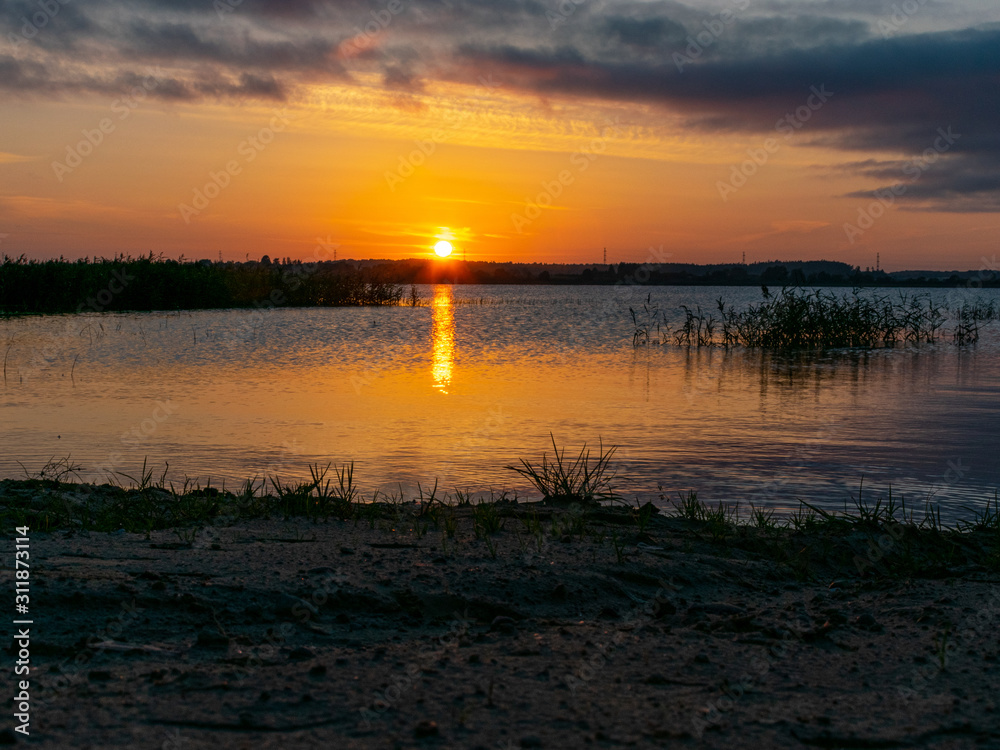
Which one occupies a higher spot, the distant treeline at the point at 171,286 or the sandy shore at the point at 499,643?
the distant treeline at the point at 171,286

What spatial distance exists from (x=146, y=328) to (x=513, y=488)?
2486cm

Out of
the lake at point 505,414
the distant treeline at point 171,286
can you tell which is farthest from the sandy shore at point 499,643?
the distant treeline at point 171,286

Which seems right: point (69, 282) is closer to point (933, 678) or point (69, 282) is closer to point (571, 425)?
point (571, 425)

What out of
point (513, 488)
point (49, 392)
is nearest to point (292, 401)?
point (49, 392)

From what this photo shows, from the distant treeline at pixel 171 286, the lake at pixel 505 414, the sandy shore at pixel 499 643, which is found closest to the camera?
the sandy shore at pixel 499 643

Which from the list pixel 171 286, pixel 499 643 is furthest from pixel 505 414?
pixel 171 286

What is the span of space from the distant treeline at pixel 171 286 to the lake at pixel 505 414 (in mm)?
13377

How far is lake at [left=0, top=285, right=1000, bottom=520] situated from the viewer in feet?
30.2

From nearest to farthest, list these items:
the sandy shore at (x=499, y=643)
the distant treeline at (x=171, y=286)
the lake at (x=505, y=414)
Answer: the sandy shore at (x=499, y=643) → the lake at (x=505, y=414) → the distant treeline at (x=171, y=286)

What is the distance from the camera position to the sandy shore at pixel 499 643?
3.29 m

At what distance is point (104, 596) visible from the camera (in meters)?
4.58

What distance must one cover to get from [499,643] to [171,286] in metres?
43.6

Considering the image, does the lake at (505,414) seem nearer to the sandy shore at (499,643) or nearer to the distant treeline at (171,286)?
the sandy shore at (499,643)

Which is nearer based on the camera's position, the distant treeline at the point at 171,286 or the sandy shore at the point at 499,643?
the sandy shore at the point at 499,643
